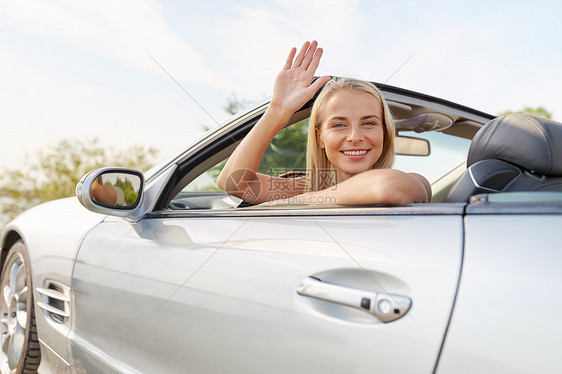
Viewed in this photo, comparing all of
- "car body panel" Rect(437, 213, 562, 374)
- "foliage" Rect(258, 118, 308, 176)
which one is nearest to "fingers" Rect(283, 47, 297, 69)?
"foliage" Rect(258, 118, 308, 176)

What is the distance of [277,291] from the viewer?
132 centimetres

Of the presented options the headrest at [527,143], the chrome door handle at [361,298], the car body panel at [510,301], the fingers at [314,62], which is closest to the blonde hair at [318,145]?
the fingers at [314,62]

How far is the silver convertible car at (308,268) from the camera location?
0.96 metres

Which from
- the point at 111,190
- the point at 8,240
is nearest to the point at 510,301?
the point at 111,190

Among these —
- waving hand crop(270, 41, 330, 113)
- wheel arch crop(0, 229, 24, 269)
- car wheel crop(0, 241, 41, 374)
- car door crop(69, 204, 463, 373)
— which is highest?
waving hand crop(270, 41, 330, 113)

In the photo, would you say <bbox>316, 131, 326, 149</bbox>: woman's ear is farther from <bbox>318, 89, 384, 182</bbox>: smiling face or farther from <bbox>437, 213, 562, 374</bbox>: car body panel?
<bbox>437, 213, 562, 374</bbox>: car body panel

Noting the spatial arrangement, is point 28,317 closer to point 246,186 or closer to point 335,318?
point 246,186

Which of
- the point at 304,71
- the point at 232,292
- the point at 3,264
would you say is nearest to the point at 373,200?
the point at 232,292

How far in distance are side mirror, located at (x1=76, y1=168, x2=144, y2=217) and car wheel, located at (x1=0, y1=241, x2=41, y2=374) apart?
0.89m

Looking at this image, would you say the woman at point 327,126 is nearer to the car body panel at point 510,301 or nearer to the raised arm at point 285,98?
the raised arm at point 285,98

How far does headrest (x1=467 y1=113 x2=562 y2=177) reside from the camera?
5.01ft

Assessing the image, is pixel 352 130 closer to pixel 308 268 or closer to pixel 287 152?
pixel 287 152

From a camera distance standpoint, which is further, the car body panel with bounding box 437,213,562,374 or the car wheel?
the car wheel

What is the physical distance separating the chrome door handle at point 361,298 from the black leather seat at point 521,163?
1.69ft
